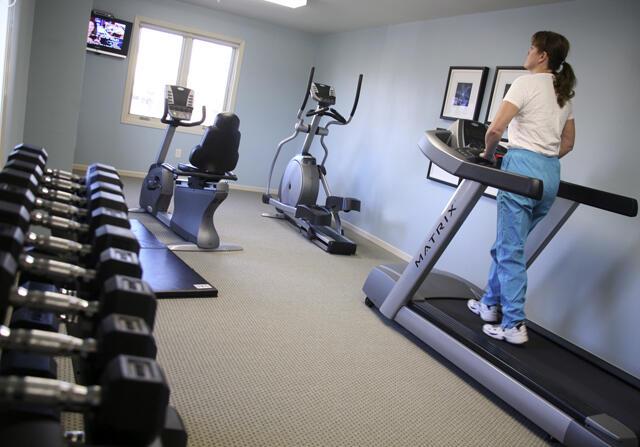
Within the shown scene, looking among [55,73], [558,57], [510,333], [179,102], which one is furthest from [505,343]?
[179,102]

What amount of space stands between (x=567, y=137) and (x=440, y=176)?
1838 millimetres

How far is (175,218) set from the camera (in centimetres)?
438

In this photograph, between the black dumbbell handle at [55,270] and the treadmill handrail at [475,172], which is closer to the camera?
the black dumbbell handle at [55,270]

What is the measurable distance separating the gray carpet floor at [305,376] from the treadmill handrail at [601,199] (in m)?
1.19

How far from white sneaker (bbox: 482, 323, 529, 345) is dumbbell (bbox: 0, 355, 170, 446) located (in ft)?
8.21

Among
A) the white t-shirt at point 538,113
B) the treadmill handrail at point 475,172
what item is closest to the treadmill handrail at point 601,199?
the white t-shirt at point 538,113

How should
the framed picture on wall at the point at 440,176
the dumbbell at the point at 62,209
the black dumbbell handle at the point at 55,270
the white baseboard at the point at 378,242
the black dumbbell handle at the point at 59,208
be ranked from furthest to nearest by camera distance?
the white baseboard at the point at 378,242 → the framed picture on wall at the point at 440,176 → the black dumbbell handle at the point at 59,208 → the dumbbell at the point at 62,209 → the black dumbbell handle at the point at 55,270

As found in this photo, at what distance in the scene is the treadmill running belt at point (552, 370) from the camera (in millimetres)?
2203

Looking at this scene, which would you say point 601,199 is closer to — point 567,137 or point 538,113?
point 567,137

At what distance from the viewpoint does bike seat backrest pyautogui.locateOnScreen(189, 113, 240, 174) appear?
4043 mm

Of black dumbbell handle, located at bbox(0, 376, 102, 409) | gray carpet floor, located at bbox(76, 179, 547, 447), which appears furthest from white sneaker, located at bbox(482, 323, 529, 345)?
black dumbbell handle, located at bbox(0, 376, 102, 409)

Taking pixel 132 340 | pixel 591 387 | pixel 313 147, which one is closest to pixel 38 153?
pixel 132 340

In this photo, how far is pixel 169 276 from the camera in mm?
3195

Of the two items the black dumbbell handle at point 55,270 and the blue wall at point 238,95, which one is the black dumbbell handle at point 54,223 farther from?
the blue wall at point 238,95
